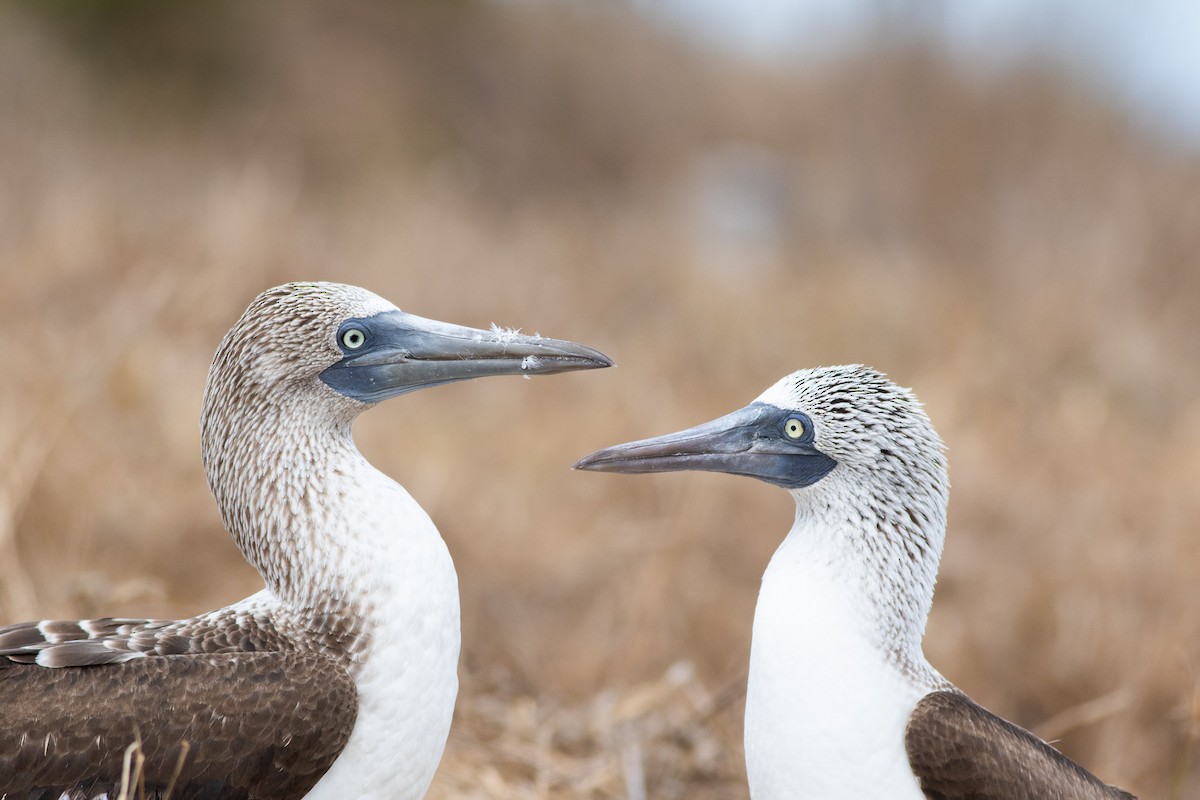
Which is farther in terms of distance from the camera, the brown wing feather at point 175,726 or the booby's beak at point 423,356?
the booby's beak at point 423,356

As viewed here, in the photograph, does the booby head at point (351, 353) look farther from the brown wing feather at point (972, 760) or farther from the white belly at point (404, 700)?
the brown wing feather at point (972, 760)

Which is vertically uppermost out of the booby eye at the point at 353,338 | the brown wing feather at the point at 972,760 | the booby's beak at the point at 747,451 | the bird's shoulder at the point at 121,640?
the booby eye at the point at 353,338

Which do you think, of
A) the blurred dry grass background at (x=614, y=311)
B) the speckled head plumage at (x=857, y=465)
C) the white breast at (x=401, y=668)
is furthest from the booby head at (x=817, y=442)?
the blurred dry grass background at (x=614, y=311)

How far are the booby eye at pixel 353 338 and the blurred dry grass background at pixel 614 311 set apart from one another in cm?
128

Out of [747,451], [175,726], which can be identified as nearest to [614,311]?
[747,451]

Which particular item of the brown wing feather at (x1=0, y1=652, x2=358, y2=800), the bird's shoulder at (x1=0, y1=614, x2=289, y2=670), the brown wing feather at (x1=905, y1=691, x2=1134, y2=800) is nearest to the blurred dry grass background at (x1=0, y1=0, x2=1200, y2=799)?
the brown wing feather at (x1=905, y1=691, x2=1134, y2=800)

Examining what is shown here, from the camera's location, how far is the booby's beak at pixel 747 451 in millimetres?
2887

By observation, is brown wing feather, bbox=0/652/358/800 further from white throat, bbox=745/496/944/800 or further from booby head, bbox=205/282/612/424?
white throat, bbox=745/496/944/800

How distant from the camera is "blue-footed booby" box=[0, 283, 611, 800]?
2.42 metres

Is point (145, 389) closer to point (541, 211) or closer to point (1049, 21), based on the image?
point (541, 211)

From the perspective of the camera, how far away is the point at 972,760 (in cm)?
261

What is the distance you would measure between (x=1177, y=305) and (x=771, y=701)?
9.24 metres

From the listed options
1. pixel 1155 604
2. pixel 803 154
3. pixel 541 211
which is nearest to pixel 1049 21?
pixel 803 154

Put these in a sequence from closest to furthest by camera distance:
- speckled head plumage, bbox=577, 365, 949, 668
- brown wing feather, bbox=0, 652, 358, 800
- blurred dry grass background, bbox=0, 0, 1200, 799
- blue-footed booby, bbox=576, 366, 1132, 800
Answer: brown wing feather, bbox=0, 652, 358, 800 → blue-footed booby, bbox=576, 366, 1132, 800 → speckled head plumage, bbox=577, 365, 949, 668 → blurred dry grass background, bbox=0, 0, 1200, 799
